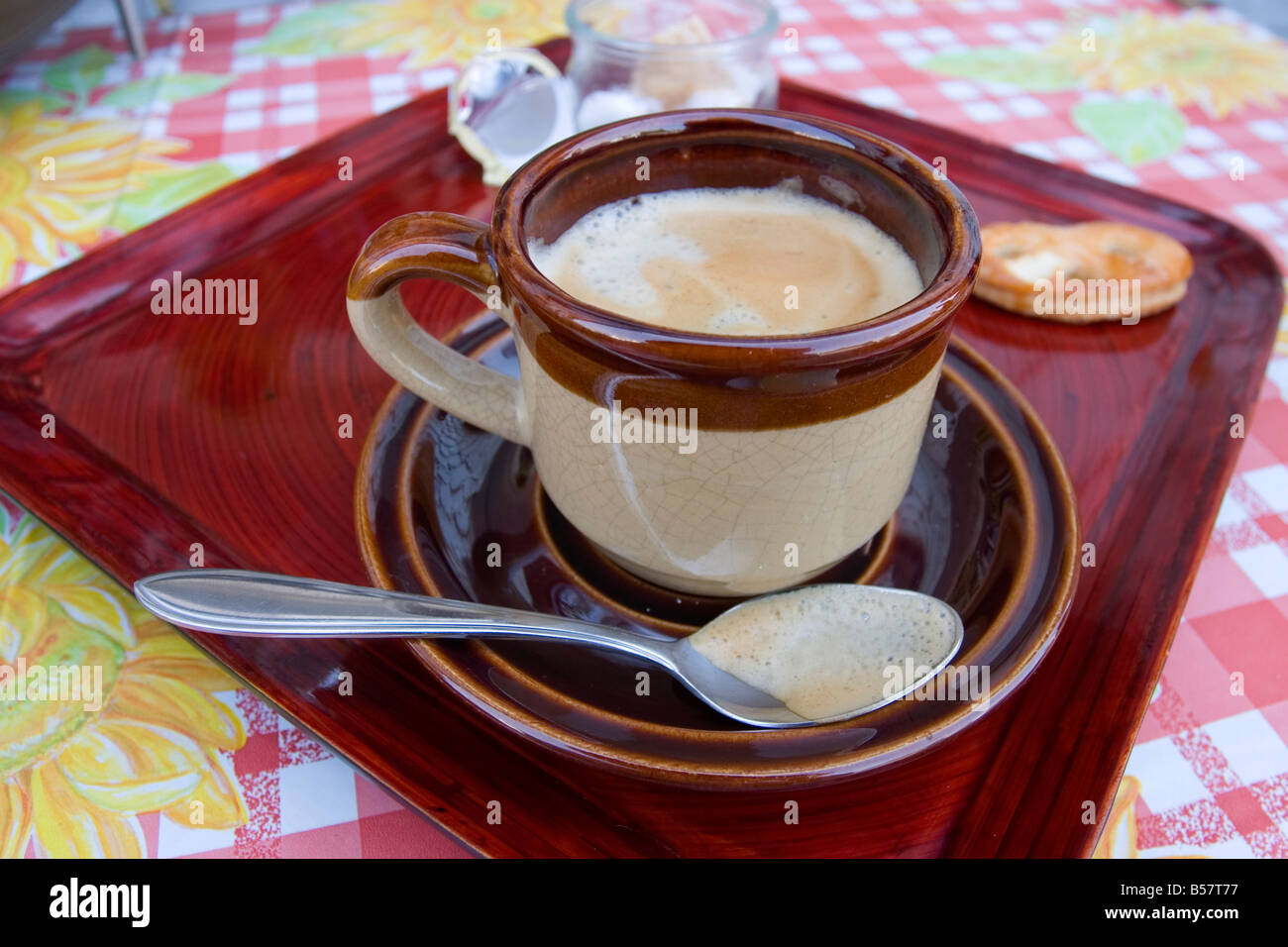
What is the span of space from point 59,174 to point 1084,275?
125cm

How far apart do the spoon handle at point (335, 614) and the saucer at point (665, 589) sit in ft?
0.06

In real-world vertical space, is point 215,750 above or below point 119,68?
below

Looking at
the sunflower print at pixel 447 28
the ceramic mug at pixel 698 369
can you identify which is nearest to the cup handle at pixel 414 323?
the ceramic mug at pixel 698 369

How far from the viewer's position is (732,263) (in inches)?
27.2

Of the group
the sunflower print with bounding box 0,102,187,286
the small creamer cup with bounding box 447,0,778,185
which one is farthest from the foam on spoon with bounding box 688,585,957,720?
the sunflower print with bounding box 0,102,187,286

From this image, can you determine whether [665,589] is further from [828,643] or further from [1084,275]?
[1084,275]

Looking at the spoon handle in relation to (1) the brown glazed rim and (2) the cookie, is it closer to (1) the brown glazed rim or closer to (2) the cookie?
(1) the brown glazed rim

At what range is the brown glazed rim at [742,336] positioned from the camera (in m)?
0.48

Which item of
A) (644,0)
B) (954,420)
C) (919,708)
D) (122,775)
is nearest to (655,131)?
(954,420)

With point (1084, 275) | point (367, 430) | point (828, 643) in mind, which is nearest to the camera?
point (828, 643)

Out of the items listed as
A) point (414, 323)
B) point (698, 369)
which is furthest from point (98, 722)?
point (698, 369)
